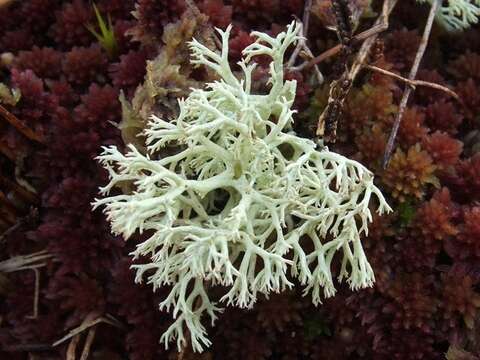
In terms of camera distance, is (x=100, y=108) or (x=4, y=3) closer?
(x=100, y=108)

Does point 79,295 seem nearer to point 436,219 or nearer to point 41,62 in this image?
point 41,62

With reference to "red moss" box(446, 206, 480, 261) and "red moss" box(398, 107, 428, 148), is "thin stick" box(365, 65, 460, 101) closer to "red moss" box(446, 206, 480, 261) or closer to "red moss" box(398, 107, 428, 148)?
"red moss" box(398, 107, 428, 148)

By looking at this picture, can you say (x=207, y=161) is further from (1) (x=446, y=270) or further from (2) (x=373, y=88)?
(1) (x=446, y=270)

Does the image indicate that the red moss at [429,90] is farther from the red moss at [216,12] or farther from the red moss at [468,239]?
the red moss at [216,12]

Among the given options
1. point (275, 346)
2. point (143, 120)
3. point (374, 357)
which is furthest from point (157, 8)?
point (374, 357)

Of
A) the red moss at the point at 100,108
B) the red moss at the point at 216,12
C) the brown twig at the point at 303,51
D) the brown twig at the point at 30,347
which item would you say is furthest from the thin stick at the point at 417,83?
the brown twig at the point at 30,347

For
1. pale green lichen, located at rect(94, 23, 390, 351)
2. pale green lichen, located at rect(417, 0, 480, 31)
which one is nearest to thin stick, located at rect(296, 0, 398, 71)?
pale green lichen, located at rect(417, 0, 480, 31)

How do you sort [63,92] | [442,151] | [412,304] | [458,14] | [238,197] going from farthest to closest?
[458,14]
[63,92]
[442,151]
[412,304]
[238,197]

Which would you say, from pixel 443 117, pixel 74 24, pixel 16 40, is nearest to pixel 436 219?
pixel 443 117
